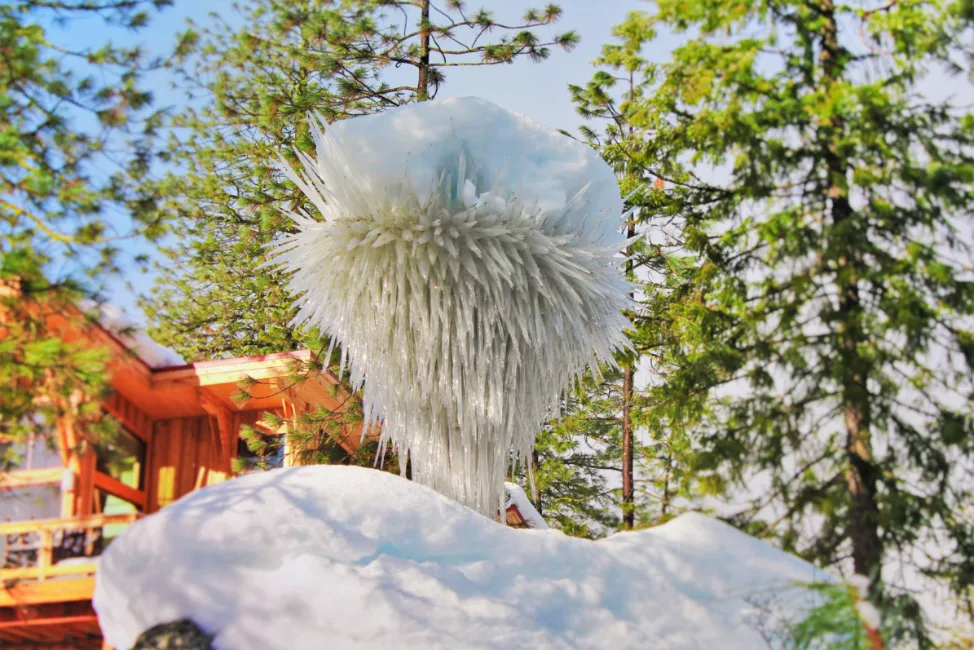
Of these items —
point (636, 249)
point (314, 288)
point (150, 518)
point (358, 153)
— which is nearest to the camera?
point (150, 518)

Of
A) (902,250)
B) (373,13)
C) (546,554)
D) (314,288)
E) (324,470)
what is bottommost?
(546,554)

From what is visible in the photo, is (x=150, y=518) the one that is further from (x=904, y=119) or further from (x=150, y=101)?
(x=904, y=119)

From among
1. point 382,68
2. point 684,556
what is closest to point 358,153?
point 684,556

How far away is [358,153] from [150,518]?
73.1 inches

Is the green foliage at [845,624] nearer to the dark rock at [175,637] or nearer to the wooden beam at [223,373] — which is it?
the dark rock at [175,637]

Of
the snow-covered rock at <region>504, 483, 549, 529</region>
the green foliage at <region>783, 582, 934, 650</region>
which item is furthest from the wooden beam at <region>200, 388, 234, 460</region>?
the green foliage at <region>783, 582, 934, 650</region>

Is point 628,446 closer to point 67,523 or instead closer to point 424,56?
point 424,56

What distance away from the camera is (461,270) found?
411cm

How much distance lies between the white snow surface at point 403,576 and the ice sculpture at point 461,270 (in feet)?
2.79

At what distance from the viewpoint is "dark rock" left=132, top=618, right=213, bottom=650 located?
2850 millimetres

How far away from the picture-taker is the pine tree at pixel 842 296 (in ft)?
10.8

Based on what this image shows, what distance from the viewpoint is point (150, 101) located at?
361 centimetres

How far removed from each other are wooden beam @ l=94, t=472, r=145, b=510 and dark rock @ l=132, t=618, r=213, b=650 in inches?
119

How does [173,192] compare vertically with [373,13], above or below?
below
